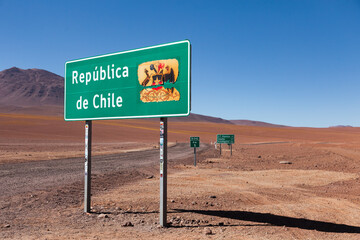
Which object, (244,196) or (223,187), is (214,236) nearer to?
(244,196)

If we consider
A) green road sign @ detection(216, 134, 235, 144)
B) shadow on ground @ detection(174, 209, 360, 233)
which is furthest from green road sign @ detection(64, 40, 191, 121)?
green road sign @ detection(216, 134, 235, 144)

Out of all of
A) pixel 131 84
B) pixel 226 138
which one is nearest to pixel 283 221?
pixel 131 84

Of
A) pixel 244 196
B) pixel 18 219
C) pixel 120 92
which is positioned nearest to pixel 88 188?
pixel 18 219

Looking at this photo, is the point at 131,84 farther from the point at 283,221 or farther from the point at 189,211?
the point at 283,221

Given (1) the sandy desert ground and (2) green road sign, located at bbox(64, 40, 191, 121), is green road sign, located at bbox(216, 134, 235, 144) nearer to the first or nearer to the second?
(1) the sandy desert ground

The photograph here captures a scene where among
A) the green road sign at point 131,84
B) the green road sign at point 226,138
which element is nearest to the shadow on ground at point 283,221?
the green road sign at point 131,84
